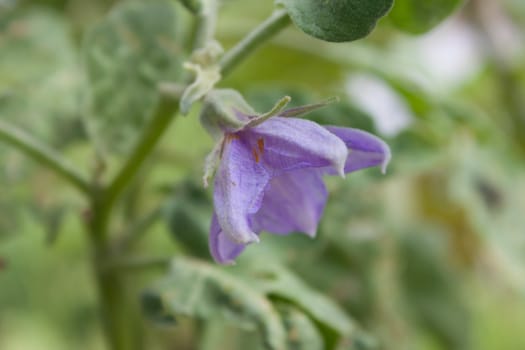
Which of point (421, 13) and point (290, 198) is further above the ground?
point (421, 13)

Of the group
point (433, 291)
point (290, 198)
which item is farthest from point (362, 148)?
point (433, 291)

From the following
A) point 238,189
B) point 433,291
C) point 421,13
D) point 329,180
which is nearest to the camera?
point 238,189

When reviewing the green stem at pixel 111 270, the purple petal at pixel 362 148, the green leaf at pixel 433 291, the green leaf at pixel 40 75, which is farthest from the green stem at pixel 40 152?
the green leaf at pixel 433 291

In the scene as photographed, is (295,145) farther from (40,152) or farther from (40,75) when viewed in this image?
(40,75)

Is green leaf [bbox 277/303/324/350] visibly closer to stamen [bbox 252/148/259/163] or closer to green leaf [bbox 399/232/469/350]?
stamen [bbox 252/148/259/163]


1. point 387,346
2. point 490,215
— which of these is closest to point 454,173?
point 490,215

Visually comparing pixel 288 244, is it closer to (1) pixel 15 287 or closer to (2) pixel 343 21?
(2) pixel 343 21

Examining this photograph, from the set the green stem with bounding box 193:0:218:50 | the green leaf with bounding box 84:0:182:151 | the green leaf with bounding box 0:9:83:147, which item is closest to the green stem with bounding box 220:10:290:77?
the green stem with bounding box 193:0:218:50
